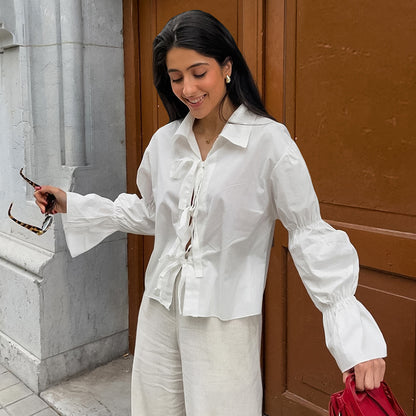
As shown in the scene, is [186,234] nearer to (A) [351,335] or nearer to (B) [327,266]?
(B) [327,266]

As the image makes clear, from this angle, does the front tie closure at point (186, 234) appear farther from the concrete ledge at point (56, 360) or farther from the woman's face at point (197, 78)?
the concrete ledge at point (56, 360)

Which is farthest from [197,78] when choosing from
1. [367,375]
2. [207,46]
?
[367,375]

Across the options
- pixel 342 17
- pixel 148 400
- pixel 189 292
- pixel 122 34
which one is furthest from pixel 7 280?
pixel 342 17

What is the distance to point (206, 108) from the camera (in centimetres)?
161

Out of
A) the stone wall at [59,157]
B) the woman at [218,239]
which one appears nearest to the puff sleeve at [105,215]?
the woman at [218,239]

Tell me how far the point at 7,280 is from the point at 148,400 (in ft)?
6.87

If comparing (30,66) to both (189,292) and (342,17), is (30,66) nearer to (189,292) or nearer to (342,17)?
(342,17)

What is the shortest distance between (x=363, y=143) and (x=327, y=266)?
0.91m

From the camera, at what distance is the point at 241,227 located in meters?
1.61

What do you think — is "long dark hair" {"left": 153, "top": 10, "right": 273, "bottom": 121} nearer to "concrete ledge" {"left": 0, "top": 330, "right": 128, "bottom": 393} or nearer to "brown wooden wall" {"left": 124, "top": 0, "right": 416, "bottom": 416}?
"brown wooden wall" {"left": 124, "top": 0, "right": 416, "bottom": 416}

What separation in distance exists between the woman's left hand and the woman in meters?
0.07

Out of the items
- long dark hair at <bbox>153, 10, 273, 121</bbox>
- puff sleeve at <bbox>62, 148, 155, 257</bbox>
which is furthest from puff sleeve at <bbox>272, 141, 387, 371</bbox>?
puff sleeve at <bbox>62, 148, 155, 257</bbox>

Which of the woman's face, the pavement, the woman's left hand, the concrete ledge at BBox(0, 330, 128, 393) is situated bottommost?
the pavement

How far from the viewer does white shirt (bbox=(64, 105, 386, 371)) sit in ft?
4.95
